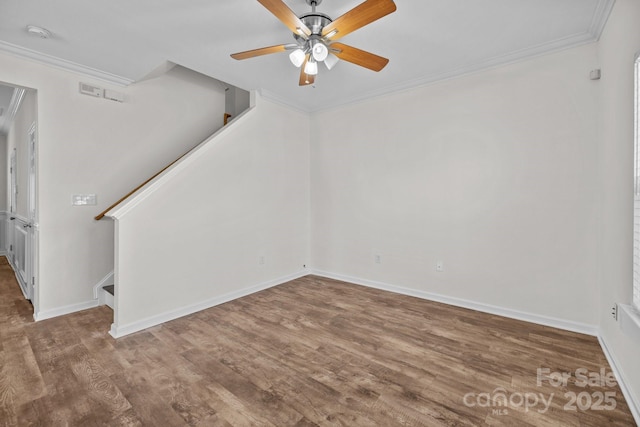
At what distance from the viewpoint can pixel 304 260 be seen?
456 centimetres

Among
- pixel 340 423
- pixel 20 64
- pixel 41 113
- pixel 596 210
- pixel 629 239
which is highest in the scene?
pixel 20 64

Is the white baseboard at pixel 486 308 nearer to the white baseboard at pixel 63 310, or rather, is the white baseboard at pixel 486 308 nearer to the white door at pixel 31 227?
the white baseboard at pixel 63 310

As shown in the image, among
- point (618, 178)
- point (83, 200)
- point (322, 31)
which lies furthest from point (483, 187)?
point (83, 200)

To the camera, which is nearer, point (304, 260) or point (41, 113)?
point (41, 113)

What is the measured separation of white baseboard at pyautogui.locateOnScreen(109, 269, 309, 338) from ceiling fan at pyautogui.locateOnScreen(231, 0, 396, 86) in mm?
2469

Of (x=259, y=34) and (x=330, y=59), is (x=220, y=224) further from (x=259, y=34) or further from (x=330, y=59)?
(x=330, y=59)

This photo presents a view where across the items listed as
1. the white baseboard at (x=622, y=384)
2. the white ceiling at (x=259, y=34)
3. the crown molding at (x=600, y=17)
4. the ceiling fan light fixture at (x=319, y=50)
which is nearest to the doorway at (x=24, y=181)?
the white ceiling at (x=259, y=34)

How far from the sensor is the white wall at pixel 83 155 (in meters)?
2.84

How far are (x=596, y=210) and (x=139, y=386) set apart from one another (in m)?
3.75

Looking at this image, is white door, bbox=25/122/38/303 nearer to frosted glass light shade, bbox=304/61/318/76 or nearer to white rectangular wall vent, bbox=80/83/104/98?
white rectangular wall vent, bbox=80/83/104/98

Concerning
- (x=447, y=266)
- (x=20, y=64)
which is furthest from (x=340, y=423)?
(x=20, y=64)

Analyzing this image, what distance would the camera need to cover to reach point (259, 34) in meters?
2.44

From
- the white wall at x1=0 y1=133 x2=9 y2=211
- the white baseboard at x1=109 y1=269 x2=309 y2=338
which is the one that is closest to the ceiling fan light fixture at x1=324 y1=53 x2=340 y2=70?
the white baseboard at x1=109 y1=269 x2=309 y2=338

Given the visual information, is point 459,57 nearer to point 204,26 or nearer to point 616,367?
point 204,26
